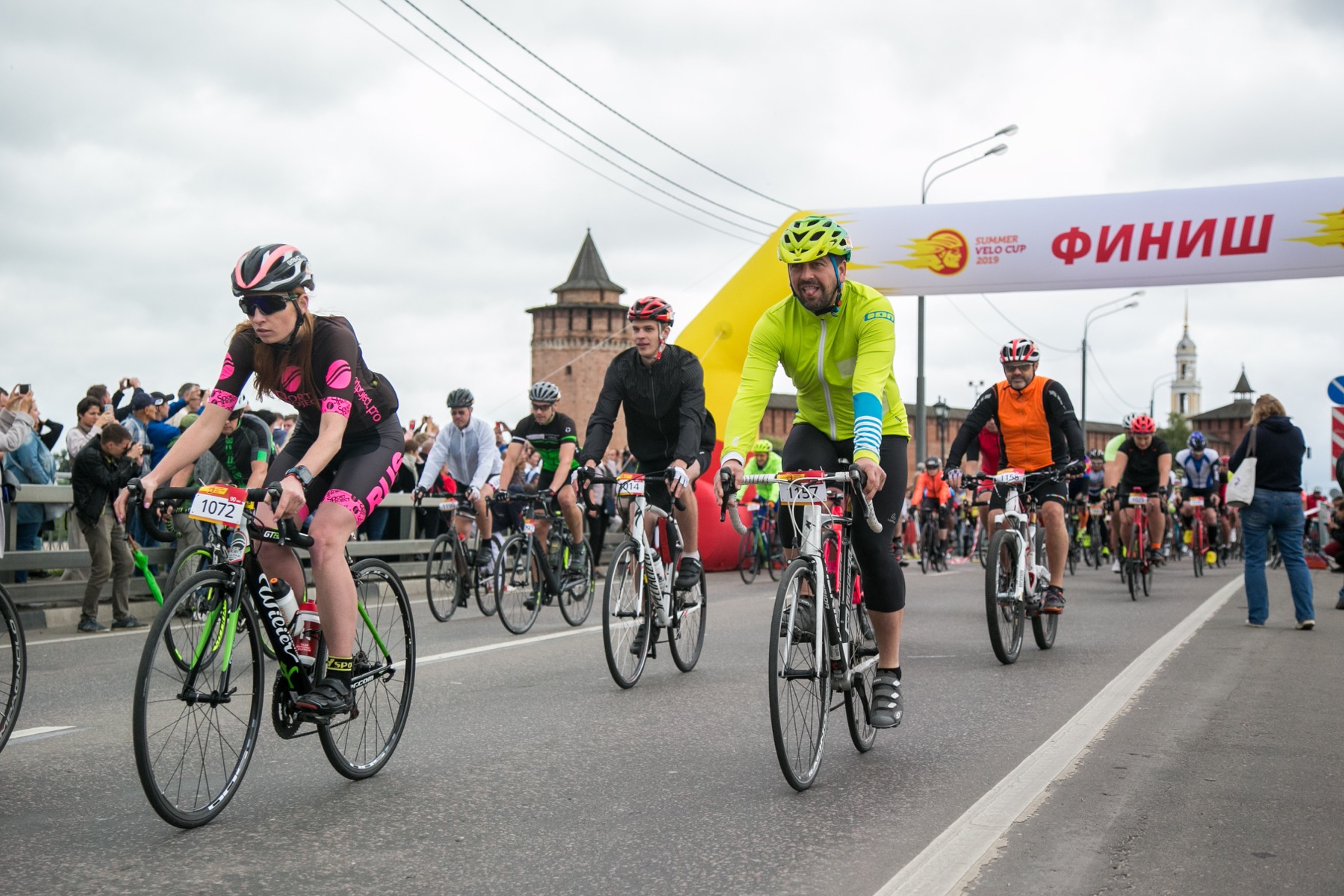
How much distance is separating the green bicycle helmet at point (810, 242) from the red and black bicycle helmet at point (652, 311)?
249 cm

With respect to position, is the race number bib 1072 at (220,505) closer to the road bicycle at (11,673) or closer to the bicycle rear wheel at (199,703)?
the bicycle rear wheel at (199,703)

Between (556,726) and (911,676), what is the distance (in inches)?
102

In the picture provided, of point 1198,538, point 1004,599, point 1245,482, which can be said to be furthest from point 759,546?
point 1004,599

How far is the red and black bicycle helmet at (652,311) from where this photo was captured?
7.64 meters

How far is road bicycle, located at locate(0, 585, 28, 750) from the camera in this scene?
4906mm

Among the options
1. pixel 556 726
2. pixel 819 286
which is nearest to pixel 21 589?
pixel 556 726

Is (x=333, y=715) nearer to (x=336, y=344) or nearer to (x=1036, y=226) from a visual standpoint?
(x=336, y=344)

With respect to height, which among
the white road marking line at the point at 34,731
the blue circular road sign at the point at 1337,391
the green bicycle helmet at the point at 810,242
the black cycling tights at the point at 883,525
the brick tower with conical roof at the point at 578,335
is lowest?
the white road marking line at the point at 34,731

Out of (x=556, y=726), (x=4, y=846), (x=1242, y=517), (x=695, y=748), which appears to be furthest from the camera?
(x=1242, y=517)

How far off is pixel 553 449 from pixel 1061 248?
11.4 metres

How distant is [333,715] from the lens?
Answer: 4531 mm

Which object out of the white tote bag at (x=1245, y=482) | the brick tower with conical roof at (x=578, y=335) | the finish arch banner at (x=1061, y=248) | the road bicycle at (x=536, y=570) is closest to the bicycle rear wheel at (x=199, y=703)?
the road bicycle at (x=536, y=570)

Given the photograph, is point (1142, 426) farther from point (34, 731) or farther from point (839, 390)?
point (34, 731)

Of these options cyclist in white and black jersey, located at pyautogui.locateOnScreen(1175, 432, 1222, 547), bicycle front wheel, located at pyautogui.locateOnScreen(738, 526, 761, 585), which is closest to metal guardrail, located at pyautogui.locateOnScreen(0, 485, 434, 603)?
bicycle front wheel, located at pyautogui.locateOnScreen(738, 526, 761, 585)
